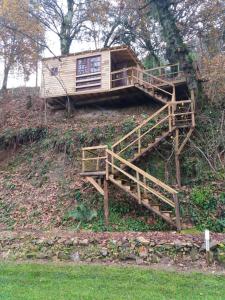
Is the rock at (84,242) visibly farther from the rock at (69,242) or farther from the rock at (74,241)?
the rock at (69,242)

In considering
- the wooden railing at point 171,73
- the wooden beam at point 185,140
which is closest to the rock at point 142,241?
the wooden beam at point 185,140

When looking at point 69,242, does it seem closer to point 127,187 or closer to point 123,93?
point 127,187

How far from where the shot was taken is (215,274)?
8.11 m

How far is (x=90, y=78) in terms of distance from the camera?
19062 millimetres

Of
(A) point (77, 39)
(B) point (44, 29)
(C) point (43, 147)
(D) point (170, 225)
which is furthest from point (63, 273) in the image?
(A) point (77, 39)

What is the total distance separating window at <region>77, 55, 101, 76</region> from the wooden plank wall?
0.22 metres

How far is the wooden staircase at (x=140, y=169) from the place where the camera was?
11.4 meters

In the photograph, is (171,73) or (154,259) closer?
(154,259)

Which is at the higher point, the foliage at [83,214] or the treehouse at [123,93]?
the treehouse at [123,93]

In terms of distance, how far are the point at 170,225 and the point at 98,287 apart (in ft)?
15.9

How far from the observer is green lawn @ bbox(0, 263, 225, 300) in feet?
22.4

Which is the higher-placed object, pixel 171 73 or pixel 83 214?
pixel 171 73

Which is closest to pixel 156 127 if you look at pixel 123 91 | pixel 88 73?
pixel 123 91

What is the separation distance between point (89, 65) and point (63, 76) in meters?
1.69
